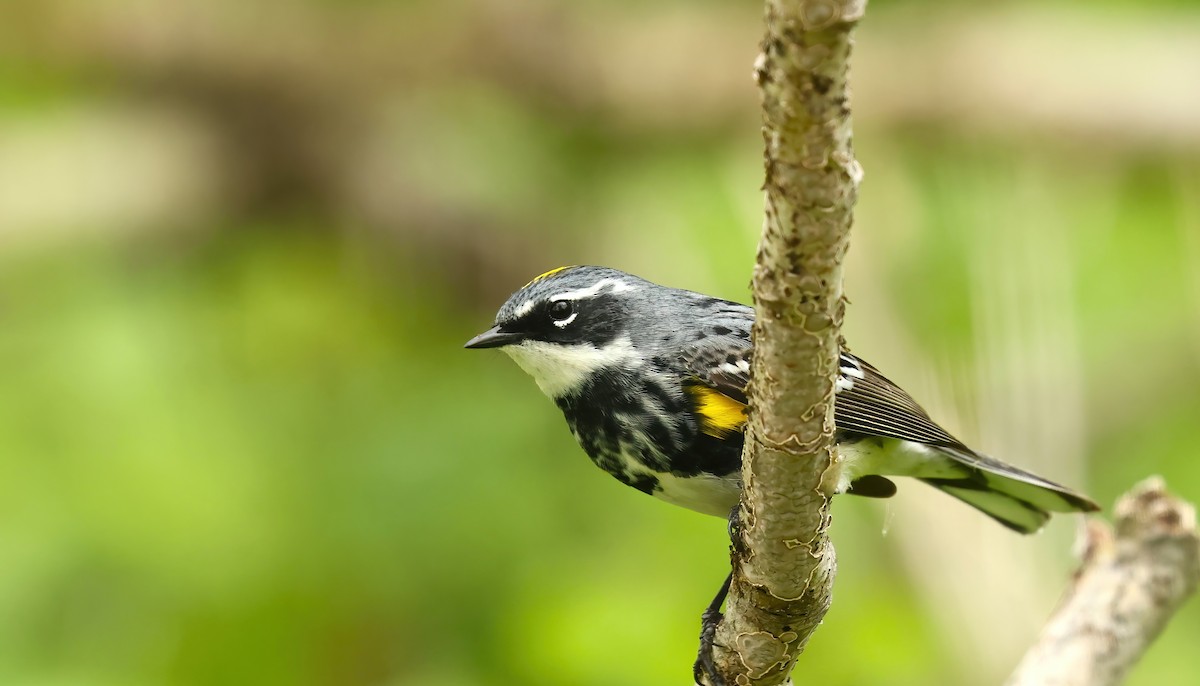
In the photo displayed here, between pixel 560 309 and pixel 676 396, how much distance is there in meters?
0.45

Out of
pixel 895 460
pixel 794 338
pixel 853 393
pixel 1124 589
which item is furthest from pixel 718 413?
pixel 1124 589

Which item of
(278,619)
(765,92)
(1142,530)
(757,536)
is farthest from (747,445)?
(278,619)

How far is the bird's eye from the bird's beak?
98 mm

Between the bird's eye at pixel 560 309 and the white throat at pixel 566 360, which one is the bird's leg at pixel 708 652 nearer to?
the white throat at pixel 566 360

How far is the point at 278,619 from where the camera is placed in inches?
175

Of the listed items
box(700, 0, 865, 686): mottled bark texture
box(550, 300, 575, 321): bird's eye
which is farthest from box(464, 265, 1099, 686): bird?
box(700, 0, 865, 686): mottled bark texture

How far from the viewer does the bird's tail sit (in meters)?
3.16

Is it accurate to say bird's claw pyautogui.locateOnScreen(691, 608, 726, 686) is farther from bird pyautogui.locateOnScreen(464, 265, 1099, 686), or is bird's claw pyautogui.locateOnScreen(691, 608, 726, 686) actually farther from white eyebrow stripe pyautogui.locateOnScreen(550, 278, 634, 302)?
white eyebrow stripe pyautogui.locateOnScreen(550, 278, 634, 302)

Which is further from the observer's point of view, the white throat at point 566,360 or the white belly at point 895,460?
the white belly at point 895,460

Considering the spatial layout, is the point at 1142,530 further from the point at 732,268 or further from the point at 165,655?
the point at 165,655

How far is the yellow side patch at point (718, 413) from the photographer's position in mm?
2627

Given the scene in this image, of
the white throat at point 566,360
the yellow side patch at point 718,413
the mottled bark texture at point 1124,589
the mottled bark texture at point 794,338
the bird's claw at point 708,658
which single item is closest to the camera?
the mottled bark texture at point 794,338

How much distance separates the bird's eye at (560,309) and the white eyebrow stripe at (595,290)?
→ 11 mm

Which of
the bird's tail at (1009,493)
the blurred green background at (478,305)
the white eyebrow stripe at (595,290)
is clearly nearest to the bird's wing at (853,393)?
the bird's tail at (1009,493)
